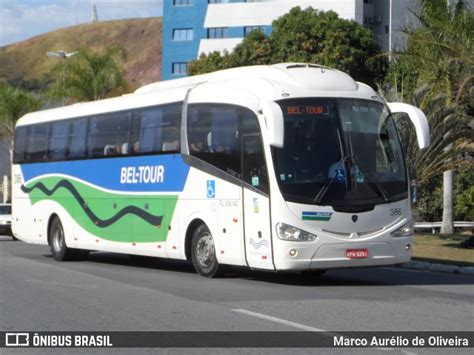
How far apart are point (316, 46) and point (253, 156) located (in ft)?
148

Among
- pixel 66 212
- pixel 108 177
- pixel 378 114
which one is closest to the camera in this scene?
pixel 378 114

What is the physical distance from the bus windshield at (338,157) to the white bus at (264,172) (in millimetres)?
17

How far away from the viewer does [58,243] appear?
968 inches

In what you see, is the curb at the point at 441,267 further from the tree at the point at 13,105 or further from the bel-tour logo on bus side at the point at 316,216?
the tree at the point at 13,105

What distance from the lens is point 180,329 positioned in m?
11.7

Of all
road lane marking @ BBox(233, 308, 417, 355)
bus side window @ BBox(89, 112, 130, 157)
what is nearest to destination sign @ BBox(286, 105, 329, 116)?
road lane marking @ BBox(233, 308, 417, 355)

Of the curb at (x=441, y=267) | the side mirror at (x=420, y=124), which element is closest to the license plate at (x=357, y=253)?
the side mirror at (x=420, y=124)

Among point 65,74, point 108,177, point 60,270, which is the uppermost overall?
point 65,74

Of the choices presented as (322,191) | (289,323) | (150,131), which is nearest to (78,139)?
(150,131)

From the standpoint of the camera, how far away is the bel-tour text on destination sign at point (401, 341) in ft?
34.9

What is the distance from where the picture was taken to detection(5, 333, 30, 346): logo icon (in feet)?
36.2

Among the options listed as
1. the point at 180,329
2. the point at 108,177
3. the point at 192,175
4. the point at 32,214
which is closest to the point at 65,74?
the point at 32,214

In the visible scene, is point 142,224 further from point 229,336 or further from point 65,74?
point 65,74

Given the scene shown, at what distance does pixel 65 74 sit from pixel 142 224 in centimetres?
3537
